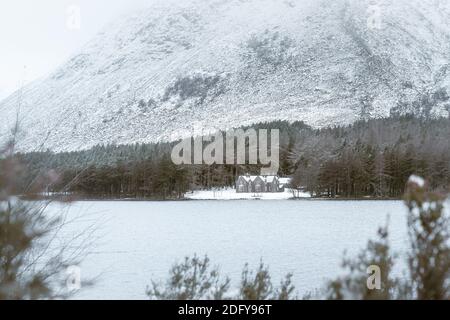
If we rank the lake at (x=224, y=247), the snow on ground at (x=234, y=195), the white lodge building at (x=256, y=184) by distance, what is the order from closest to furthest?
the lake at (x=224, y=247)
the snow on ground at (x=234, y=195)
the white lodge building at (x=256, y=184)

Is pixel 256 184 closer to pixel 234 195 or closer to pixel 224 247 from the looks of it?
pixel 234 195

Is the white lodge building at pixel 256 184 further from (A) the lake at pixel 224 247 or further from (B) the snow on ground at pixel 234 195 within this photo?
(A) the lake at pixel 224 247

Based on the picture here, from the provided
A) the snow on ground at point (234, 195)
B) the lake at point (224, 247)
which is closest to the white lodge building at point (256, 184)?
the snow on ground at point (234, 195)

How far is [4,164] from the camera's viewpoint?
6.80m

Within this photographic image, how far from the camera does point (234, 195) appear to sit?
116m

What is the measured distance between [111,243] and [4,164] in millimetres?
32979

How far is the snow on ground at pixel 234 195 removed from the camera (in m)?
111

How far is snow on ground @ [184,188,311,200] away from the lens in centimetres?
11119

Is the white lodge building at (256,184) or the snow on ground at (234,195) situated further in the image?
the white lodge building at (256,184)

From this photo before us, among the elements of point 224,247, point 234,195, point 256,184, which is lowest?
point 224,247

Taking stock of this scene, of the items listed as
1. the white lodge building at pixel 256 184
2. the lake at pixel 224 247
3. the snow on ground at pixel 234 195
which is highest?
the white lodge building at pixel 256 184

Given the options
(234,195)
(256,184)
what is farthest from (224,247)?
(256,184)

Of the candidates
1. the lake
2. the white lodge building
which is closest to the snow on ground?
the white lodge building

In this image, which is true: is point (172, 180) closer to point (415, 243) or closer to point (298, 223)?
point (298, 223)
